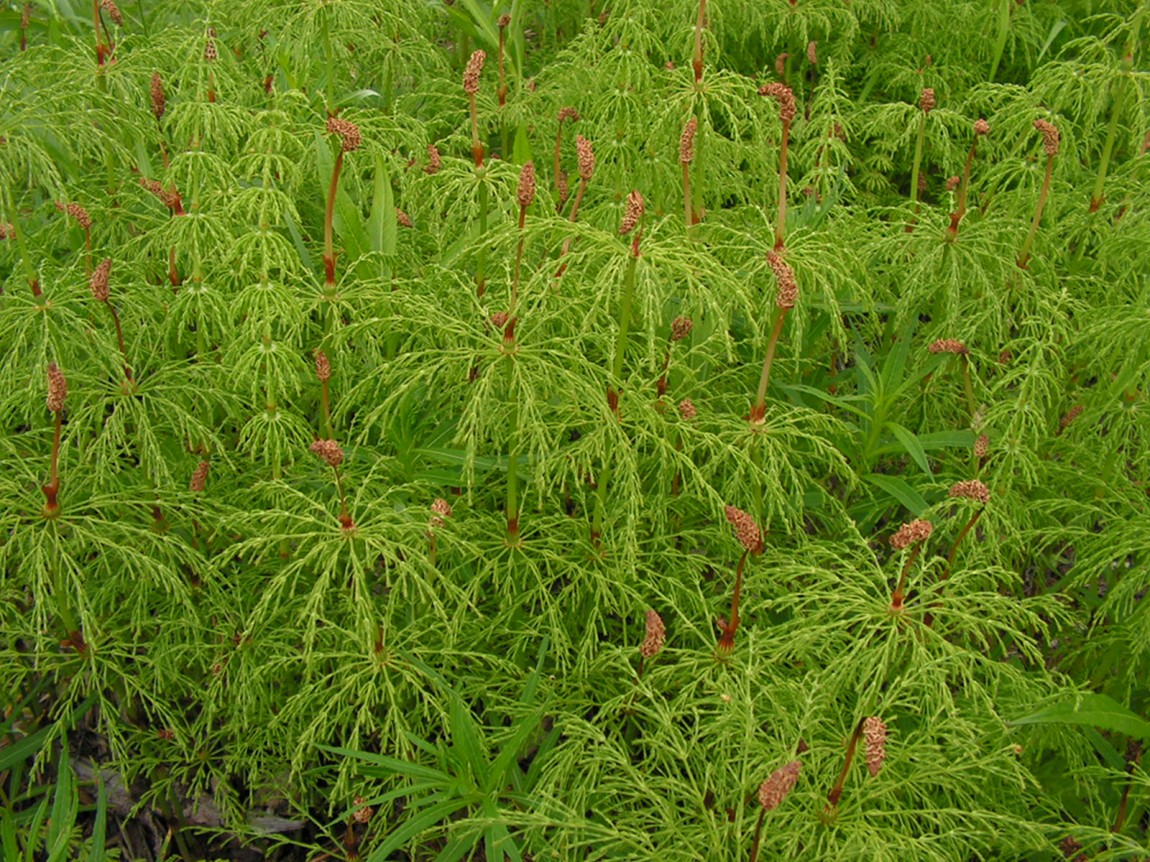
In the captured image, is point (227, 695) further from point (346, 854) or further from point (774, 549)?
point (774, 549)

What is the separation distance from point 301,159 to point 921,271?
5.02 feet

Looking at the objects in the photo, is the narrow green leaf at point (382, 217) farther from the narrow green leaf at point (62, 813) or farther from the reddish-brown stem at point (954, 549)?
the reddish-brown stem at point (954, 549)

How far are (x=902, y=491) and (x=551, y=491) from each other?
80 centimetres

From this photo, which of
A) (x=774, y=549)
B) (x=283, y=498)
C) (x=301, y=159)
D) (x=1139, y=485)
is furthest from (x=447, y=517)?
(x=1139, y=485)

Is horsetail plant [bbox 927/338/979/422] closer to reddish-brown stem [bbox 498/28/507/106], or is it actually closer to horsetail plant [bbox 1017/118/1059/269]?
horsetail plant [bbox 1017/118/1059/269]

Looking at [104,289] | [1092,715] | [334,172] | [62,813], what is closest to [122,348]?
[104,289]

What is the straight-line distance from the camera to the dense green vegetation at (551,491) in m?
1.83

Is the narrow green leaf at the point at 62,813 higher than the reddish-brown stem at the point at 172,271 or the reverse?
the reverse

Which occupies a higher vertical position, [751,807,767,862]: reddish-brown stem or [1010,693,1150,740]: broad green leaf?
[751,807,767,862]: reddish-brown stem

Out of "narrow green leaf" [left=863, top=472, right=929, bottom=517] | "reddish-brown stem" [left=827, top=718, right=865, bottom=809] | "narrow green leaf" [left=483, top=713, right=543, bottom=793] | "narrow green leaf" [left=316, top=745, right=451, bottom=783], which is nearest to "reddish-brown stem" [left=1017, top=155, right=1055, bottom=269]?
"narrow green leaf" [left=863, top=472, right=929, bottom=517]

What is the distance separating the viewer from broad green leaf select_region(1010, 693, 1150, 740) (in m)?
1.79

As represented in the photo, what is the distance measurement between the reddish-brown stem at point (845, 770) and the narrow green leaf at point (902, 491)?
28.4 inches

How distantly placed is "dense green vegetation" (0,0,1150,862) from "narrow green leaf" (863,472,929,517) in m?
0.01

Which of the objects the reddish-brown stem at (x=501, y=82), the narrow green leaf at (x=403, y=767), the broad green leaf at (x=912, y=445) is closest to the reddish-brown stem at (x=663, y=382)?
the broad green leaf at (x=912, y=445)
